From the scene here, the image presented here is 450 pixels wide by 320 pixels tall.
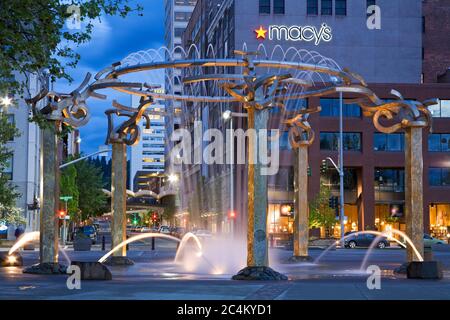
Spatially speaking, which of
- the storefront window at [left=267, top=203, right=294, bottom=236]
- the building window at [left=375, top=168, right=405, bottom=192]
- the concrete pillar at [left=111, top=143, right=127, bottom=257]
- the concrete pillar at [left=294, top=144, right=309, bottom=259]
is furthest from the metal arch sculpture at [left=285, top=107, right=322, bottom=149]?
the building window at [left=375, top=168, right=405, bottom=192]

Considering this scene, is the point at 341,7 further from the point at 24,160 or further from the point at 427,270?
the point at 427,270

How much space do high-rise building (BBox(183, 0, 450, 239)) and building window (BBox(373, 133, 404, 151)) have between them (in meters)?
0.11

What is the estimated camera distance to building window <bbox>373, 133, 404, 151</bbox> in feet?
275

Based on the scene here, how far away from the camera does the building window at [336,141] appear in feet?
273

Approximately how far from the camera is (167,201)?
143500 mm

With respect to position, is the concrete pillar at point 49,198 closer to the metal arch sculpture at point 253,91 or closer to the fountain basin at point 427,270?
the metal arch sculpture at point 253,91

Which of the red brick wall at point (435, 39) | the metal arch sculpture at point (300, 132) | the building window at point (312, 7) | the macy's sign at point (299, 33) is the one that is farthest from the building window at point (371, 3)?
the metal arch sculpture at point (300, 132)

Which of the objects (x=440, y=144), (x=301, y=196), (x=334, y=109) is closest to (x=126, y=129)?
(x=301, y=196)

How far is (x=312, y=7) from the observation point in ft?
293

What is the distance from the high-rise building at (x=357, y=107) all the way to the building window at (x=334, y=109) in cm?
11

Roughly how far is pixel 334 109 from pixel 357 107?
2.59 m

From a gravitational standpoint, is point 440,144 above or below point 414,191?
above

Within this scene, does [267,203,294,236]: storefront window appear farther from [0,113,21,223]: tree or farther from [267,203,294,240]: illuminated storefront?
[0,113,21,223]: tree
